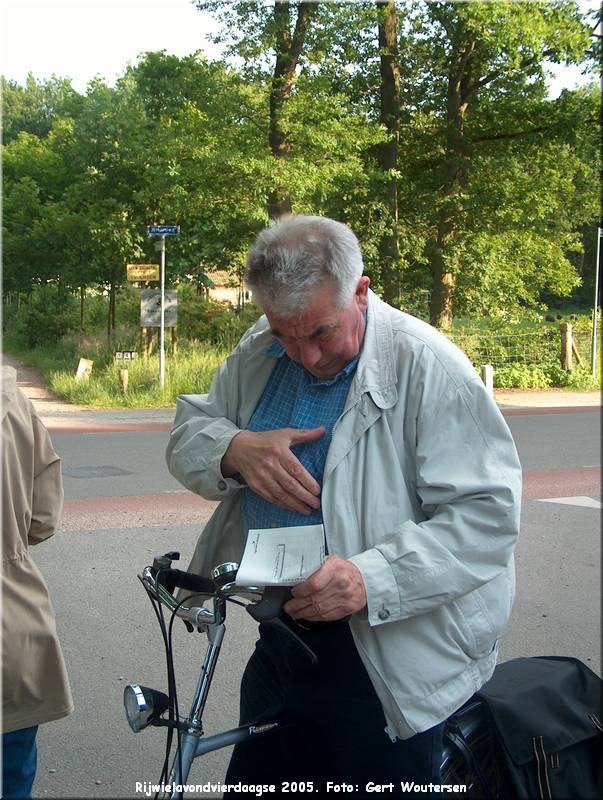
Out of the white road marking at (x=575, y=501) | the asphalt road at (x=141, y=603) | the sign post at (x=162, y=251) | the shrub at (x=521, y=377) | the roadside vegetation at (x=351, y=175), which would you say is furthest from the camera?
the shrub at (x=521, y=377)

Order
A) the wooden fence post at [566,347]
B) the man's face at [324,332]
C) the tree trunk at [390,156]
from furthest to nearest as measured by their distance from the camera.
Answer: the wooden fence post at [566,347] < the tree trunk at [390,156] < the man's face at [324,332]

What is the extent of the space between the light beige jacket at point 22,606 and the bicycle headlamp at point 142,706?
277mm

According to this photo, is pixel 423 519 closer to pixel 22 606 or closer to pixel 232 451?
pixel 232 451

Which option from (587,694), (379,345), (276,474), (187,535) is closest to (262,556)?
(276,474)

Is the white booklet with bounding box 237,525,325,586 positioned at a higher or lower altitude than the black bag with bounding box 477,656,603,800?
higher

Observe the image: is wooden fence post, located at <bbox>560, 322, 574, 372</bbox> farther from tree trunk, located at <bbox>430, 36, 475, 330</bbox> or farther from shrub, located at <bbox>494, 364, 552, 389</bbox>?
tree trunk, located at <bbox>430, 36, 475, 330</bbox>

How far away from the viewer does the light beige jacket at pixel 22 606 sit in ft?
6.86

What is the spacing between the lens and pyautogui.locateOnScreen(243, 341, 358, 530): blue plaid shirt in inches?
82.7

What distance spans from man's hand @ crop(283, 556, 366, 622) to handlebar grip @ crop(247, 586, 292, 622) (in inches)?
0.8

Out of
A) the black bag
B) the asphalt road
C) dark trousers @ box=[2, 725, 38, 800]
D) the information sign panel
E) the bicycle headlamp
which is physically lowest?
the asphalt road

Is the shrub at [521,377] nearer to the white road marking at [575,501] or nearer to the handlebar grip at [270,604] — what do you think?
the white road marking at [575,501]

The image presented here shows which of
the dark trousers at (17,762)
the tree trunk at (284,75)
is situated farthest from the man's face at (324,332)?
the tree trunk at (284,75)

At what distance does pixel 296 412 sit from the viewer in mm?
2184

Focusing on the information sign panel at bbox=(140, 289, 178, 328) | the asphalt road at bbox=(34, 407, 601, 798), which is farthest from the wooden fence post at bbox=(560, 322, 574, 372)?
the asphalt road at bbox=(34, 407, 601, 798)
